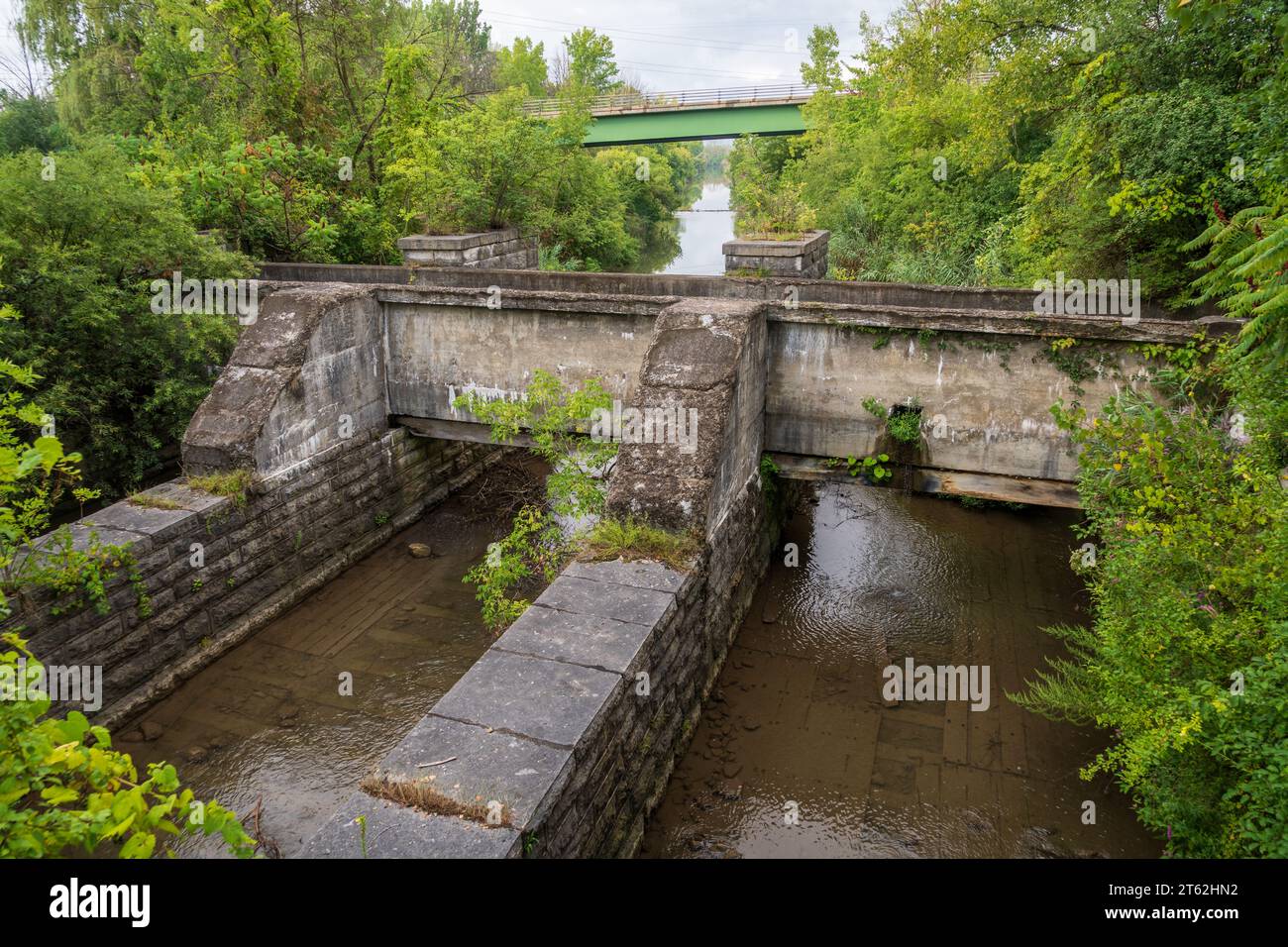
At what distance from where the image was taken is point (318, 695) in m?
7.08

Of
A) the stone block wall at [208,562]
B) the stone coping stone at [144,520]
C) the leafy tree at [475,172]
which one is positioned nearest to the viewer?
the stone block wall at [208,562]

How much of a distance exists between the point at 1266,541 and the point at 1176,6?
117 inches

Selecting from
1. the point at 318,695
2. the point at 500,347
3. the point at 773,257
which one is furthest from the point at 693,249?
the point at 318,695

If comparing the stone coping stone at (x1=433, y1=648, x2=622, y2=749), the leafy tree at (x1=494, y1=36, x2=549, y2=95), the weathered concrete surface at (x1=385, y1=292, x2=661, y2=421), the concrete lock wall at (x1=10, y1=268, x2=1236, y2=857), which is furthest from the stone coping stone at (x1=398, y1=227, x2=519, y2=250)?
the leafy tree at (x1=494, y1=36, x2=549, y2=95)

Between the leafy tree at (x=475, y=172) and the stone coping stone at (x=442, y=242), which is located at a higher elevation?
the leafy tree at (x=475, y=172)

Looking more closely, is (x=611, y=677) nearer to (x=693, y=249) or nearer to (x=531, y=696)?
(x=531, y=696)

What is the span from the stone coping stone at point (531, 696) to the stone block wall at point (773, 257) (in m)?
6.86

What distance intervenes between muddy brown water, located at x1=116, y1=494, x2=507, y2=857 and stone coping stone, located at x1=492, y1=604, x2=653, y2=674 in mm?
2097

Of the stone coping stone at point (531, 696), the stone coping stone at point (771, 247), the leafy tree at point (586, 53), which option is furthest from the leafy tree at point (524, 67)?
the stone coping stone at point (531, 696)

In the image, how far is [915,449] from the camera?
26.2 feet

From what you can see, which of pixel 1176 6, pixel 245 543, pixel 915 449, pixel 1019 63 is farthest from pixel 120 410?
pixel 1019 63

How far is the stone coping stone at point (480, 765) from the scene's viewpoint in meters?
3.92

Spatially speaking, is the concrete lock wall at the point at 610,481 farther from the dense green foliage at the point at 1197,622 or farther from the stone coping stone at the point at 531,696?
the dense green foliage at the point at 1197,622

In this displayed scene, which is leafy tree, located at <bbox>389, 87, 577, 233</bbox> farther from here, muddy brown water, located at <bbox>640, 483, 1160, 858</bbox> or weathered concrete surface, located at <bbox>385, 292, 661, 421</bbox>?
muddy brown water, located at <bbox>640, 483, 1160, 858</bbox>
